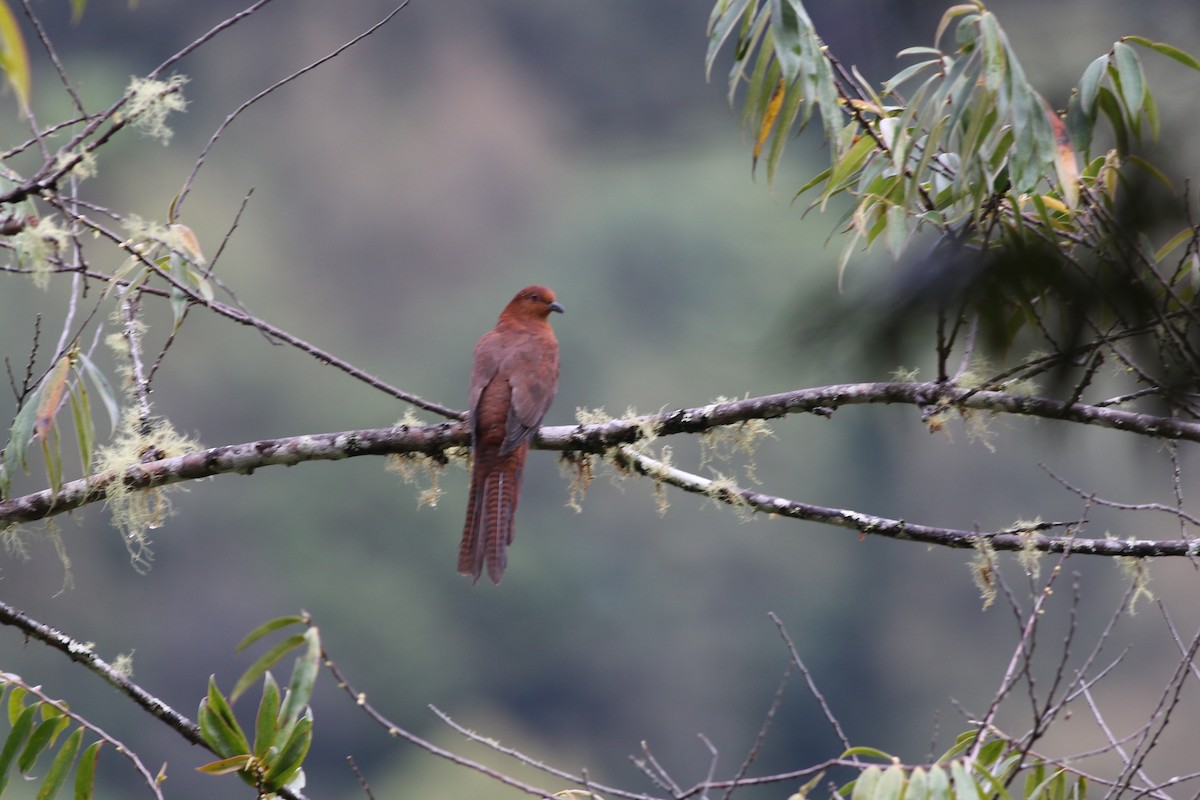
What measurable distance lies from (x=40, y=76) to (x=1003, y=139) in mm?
28349

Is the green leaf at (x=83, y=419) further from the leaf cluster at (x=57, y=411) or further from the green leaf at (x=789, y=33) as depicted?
the green leaf at (x=789, y=33)

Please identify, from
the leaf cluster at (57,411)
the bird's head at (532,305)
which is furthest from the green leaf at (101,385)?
the bird's head at (532,305)

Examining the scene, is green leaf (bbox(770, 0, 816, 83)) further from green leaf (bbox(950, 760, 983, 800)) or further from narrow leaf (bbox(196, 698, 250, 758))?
narrow leaf (bbox(196, 698, 250, 758))

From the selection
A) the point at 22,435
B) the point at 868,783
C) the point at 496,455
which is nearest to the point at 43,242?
the point at 22,435

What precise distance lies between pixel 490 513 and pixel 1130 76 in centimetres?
271

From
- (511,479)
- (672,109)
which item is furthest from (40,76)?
(672,109)

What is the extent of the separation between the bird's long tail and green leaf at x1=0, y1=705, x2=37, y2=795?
4.49 feet

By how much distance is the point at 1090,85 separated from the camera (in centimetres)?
176

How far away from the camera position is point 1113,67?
1.39 meters

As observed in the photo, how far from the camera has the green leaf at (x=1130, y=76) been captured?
3.74 ft

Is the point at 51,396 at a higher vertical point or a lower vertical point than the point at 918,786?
higher

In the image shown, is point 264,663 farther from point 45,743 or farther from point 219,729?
point 45,743

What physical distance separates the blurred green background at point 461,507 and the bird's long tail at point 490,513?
19343mm

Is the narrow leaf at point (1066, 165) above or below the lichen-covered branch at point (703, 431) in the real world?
above
